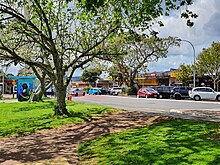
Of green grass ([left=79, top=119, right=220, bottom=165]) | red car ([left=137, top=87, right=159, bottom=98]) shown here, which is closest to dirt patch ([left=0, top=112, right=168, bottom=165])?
green grass ([left=79, top=119, right=220, bottom=165])

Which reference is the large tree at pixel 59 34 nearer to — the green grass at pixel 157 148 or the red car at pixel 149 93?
the green grass at pixel 157 148

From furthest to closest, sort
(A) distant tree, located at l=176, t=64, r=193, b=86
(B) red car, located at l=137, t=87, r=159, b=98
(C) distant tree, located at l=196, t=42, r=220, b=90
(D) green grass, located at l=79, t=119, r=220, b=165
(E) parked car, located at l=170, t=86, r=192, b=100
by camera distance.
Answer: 1. (A) distant tree, located at l=176, t=64, r=193, b=86
2. (C) distant tree, located at l=196, t=42, r=220, b=90
3. (B) red car, located at l=137, t=87, r=159, b=98
4. (E) parked car, located at l=170, t=86, r=192, b=100
5. (D) green grass, located at l=79, t=119, r=220, b=165

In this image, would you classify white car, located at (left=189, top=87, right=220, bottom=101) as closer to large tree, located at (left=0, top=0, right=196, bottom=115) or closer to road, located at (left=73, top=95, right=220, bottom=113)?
road, located at (left=73, top=95, right=220, bottom=113)

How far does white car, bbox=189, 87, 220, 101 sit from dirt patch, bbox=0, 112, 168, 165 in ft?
80.9

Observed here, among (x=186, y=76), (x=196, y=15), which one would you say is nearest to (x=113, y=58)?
(x=196, y=15)

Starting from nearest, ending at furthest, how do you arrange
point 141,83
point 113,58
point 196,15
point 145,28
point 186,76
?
point 196,15 → point 145,28 → point 113,58 → point 186,76 → point 141,83

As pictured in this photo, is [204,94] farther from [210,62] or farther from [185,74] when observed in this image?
[185,74]

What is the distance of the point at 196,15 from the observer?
11266 millimetres

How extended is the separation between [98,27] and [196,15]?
838cm

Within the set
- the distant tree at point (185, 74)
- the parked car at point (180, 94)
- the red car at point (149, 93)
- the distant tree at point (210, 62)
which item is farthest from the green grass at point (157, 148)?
the distant tree at point (185, 74)

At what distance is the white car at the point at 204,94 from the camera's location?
37716 mm

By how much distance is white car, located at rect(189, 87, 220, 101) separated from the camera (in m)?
37.7

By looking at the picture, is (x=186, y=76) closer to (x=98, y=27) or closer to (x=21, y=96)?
(x=21, y=96)

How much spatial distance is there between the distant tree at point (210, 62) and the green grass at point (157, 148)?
43067 mm
